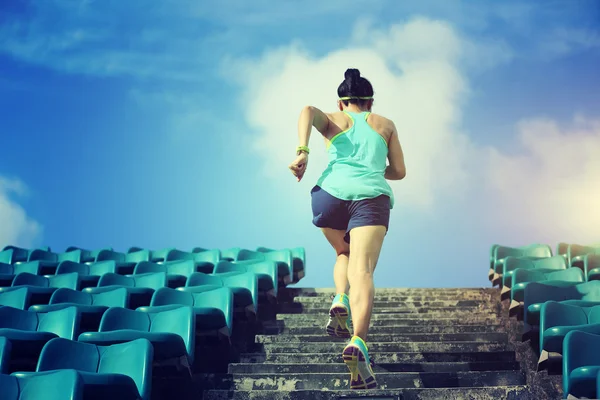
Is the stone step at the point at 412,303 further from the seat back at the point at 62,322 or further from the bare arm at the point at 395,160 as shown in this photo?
the bare arm at the point at 395,160

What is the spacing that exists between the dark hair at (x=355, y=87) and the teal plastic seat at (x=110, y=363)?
1463 mm

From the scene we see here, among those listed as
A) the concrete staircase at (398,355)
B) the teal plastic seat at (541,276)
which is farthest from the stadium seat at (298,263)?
the teal plastic seat at (541,276)

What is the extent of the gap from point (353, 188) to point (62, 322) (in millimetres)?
1914

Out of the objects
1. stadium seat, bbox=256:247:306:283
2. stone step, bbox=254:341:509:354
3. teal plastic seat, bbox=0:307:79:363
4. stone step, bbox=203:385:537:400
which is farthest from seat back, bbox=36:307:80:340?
stadium seat, bbox=256:247:306:283

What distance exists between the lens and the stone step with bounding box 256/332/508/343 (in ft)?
16.1

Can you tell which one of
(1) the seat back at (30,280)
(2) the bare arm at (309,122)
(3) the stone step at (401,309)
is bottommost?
(3) the stone step at (401,309)

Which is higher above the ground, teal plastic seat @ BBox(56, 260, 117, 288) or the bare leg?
teal plastic seat @ BBox(56, 260, 117, 288)

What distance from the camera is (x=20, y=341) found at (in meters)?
3.71

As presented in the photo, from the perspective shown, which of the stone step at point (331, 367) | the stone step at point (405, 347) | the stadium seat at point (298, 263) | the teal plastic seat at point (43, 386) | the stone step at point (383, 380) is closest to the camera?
the teal plastic seat at point (43, 386)

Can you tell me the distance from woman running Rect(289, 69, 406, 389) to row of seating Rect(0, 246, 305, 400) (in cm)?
92

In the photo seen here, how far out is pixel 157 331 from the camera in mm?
4047

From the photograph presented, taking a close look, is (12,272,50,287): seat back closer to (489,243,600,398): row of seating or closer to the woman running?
the woman running

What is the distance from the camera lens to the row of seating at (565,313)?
3.18 m

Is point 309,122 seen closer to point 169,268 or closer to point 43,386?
point 43,386
